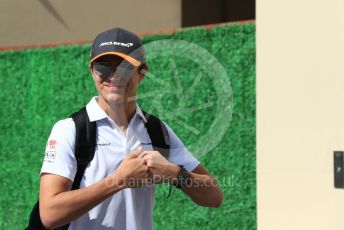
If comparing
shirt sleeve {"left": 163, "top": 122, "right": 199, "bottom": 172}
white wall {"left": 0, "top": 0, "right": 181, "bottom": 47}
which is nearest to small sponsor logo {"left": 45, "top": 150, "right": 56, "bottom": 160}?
shirt sleeve {"left": 163, "top": 122, "right": 199, "bottom": 172}

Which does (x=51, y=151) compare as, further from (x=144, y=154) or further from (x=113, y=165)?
(x=144, y=154)

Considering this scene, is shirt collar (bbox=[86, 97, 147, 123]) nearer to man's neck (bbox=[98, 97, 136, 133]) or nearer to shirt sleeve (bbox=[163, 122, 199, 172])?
man's neck (bbox=[98, 97, 136, 133])

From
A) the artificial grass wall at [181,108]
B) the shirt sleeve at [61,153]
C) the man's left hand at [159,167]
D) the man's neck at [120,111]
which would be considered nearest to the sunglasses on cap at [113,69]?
the man's neck at [120,111]

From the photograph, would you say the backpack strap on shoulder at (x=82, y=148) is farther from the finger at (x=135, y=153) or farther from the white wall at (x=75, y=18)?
the white wall at (x=75, y=18)

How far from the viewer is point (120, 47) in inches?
117

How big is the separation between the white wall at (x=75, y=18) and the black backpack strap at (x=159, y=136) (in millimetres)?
7157

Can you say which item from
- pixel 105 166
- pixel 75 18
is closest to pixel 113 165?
pixel 105 166

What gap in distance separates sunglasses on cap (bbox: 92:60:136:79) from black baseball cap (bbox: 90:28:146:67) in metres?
0.03

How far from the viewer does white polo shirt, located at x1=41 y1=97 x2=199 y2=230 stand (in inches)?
112

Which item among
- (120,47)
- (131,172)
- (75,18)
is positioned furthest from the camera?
(75,18)

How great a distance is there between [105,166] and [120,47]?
0.52m

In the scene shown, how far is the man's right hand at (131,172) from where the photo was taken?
2.75m
